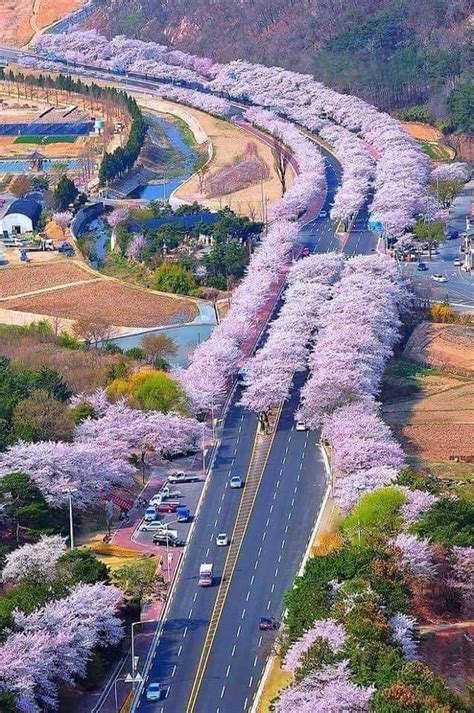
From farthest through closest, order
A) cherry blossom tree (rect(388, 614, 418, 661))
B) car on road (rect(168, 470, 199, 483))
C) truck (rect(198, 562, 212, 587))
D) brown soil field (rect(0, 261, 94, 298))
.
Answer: brown soil field (rect(0, 261, 94, 298)) < car on road (rect(168, 470, 199, 483)) < truck (rect(198, 562, 212, 587)) < cherry blossom tree (rect(388, 614, 418, 661))

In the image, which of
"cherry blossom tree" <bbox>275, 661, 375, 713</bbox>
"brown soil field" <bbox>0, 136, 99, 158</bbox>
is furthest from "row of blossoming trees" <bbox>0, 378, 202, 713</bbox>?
"brown soil field" <bbox>0, 136, 99, 158</bbox>

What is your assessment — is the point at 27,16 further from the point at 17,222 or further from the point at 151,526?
the point at 151,526

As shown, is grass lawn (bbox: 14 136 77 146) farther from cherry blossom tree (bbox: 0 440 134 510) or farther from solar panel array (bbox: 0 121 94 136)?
cherry blossom tree (bbox: 0 440 134 510)

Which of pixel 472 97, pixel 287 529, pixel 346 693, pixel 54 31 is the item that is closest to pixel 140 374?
pixel 287 529

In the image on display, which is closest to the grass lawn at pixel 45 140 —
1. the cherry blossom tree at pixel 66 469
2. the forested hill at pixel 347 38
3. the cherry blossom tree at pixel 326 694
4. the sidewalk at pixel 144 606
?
the forested hill at pixel 347 38

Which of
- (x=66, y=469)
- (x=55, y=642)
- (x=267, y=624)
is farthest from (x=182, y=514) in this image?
(x=55, y=642)

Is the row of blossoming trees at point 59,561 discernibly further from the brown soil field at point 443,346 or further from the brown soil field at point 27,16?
the brown soil field at point 27,16
